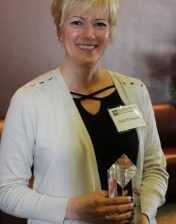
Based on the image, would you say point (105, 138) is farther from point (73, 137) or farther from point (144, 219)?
point (144, 219)

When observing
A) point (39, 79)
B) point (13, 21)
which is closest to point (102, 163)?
point (39, 79)

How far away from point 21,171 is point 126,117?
398 mm

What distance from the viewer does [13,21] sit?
3.32 meters

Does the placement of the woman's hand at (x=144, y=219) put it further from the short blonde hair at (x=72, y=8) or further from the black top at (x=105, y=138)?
the short blonde hair at (x=72, y=8)

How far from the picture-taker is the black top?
1.19 m

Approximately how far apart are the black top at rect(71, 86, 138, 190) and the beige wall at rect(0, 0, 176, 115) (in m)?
2.26

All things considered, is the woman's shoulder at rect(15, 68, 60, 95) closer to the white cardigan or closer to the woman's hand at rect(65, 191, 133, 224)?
the white cardigan

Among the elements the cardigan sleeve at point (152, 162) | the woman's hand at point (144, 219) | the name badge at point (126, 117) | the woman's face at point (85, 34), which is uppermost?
the woman's face at point (85, 34)

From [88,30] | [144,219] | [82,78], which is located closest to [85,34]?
[88,30]

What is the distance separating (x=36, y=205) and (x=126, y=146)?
0.36 metres

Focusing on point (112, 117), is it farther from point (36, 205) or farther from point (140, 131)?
point (36, 205)

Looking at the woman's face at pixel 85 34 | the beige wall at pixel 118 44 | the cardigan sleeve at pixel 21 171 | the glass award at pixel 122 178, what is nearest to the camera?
the glass award at pixel 122 178

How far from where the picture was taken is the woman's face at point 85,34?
1.17 m

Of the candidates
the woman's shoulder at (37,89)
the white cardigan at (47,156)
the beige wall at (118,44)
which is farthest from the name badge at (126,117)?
the beige wall at (118,44)
